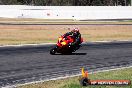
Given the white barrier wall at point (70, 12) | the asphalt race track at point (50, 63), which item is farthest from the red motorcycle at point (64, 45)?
the white barrier wall at point (70, 12)

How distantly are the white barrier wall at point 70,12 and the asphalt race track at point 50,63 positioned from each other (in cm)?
4209

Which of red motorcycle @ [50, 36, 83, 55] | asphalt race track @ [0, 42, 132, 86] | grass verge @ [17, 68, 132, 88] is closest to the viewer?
grass verge @ [17, 68, 132, 88]

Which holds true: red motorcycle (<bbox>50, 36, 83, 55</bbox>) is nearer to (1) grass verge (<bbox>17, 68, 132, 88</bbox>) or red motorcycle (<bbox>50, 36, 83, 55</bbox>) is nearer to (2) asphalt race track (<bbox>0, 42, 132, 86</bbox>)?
(2) asphalt race track (<bbox>0, 42, 132, 86</bbox>)

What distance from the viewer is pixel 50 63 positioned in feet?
58.4

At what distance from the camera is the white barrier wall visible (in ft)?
214

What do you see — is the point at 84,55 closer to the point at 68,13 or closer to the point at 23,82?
the point at 23,82

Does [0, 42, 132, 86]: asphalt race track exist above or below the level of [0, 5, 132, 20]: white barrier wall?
above

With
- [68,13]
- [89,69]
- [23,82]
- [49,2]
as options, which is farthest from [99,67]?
[49,2]

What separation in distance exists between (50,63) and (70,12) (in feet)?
158

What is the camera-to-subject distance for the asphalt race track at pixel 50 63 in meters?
14.3

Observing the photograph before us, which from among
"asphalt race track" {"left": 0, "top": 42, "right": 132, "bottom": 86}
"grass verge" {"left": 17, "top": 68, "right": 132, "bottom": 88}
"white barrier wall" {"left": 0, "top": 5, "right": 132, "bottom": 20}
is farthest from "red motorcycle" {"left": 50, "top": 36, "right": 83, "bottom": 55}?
"white barrier wall" {"left": 0, "top": 5, "right": 132, "bottom": 20}

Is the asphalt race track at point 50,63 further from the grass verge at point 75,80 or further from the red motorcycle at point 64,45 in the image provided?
the grass verge at point 75,80

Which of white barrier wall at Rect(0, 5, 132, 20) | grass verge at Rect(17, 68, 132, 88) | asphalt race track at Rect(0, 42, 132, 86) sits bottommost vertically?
white barrier wall at Rect(0, 5, 132, 20)

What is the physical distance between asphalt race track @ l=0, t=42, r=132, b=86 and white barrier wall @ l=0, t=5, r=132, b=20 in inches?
1657
